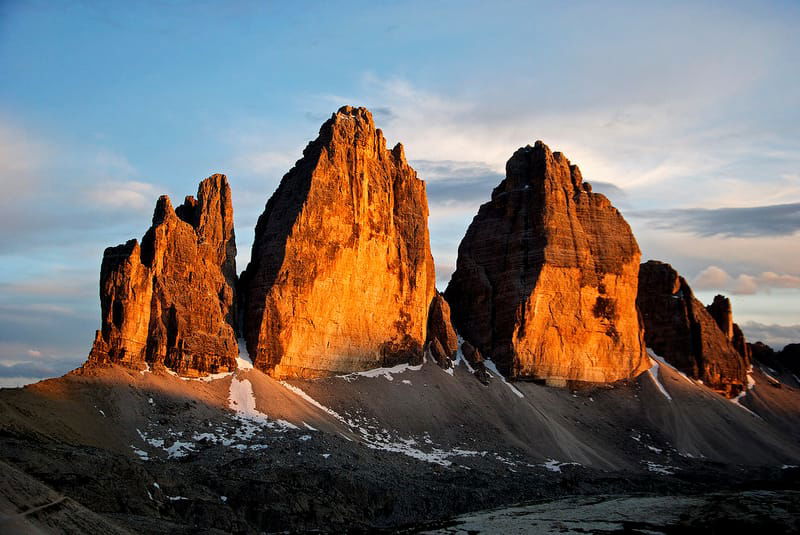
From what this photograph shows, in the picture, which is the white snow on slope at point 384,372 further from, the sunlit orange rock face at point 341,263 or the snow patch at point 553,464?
the snow patch at point 553,464

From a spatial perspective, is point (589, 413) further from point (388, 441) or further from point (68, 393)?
point (68, 393)

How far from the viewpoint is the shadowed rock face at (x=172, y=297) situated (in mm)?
82750

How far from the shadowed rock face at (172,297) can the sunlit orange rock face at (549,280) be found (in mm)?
36084

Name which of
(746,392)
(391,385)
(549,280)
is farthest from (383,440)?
(746,392)

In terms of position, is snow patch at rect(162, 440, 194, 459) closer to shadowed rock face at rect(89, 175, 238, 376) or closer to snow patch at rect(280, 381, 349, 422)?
shadowed rock face at rect(89, 175, 238, 376)

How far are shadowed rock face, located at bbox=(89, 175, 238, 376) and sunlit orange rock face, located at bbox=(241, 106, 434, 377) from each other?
4715 millimetres

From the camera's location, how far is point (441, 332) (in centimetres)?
11319

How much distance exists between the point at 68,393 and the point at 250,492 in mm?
20719

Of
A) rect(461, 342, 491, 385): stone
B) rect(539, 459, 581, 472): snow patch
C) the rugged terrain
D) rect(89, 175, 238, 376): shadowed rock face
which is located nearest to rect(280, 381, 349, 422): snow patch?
the rugged terrain

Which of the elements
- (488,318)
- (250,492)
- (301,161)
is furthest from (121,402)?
(488,318)

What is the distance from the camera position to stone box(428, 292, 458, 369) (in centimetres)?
11069

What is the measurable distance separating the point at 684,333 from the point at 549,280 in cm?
2846

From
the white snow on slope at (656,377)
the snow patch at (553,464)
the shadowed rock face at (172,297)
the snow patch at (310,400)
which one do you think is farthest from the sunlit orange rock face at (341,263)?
the white snow on slope at (656,377)

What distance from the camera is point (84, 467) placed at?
54.8 metres
